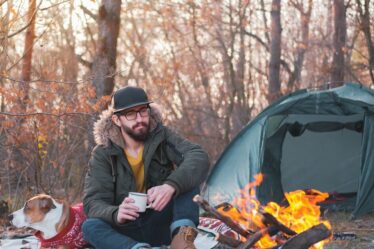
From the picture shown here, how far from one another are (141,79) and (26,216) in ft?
38.0

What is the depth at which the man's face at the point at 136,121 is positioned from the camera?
456 centimetres

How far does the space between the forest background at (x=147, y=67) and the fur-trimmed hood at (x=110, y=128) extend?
1.50 meters

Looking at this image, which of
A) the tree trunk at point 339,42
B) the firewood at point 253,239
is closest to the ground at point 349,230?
the firewood at point 253,239

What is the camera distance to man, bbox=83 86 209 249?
424 cm

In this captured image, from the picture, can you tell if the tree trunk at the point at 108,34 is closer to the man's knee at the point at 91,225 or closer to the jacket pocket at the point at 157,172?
the jacket pocket at the point at 157,172

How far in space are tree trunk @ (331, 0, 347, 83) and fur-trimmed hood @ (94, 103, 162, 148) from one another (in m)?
8.00

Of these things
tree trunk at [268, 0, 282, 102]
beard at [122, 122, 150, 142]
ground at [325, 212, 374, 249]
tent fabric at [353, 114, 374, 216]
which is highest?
tree trunk at [268, 0, 282, 102]

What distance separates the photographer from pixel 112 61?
9289 mm

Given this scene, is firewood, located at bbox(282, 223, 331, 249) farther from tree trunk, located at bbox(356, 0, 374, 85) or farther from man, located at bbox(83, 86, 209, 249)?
tree trunk, located at bbox(356, 0, 374, 85)

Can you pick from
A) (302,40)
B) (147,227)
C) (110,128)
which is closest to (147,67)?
(302,40)

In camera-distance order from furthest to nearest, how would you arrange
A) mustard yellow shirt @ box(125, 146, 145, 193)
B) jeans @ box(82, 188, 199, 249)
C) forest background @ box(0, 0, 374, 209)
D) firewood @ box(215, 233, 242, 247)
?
forest background @ box(0, 0, 374, 209)
mustard yellow shirt @ box(125, 146, 145, 193)
jeans @ box(82, 188, 199, 249)
firewood @ box(215, 233, 242, 247)

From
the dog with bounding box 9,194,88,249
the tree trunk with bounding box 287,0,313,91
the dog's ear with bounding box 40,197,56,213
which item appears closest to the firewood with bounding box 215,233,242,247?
the dog with bounding box 9,194,88,249

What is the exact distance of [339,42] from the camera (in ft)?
40.7

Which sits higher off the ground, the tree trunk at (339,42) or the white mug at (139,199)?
the tree trunk at (339,42)
